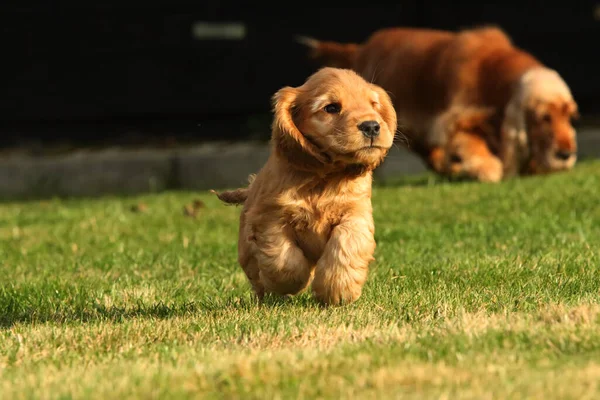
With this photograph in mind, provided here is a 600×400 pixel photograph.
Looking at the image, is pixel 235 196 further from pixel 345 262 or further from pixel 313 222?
pixel 345 262

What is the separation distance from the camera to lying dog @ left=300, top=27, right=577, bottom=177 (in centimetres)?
942

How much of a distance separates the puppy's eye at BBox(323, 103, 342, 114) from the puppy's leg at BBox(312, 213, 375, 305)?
1.48ft

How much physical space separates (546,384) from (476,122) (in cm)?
681

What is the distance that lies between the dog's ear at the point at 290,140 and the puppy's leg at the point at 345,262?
12.3 inches

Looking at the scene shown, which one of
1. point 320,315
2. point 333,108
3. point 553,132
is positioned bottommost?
point 553,132

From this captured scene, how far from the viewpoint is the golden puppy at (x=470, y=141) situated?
9.63 meters

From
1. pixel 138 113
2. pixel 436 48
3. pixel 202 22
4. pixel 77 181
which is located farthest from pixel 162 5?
pixel 436 48

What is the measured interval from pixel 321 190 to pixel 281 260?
0.34 m

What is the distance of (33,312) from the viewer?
4961mm

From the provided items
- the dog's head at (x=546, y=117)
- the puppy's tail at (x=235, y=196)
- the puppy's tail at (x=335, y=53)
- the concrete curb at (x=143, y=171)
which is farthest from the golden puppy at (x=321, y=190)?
the concrete curb at (x=143, y=171)

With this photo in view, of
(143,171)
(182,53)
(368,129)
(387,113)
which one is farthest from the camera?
(182,53)

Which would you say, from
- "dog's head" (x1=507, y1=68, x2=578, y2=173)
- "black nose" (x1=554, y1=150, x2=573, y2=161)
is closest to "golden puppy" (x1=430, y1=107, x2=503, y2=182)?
"dog's head" (x1=507, y1=68, x2=578, y2=173)

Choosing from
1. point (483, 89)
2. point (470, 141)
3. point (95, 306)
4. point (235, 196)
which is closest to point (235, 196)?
point (235, 196)

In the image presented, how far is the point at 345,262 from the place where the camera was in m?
4.37
